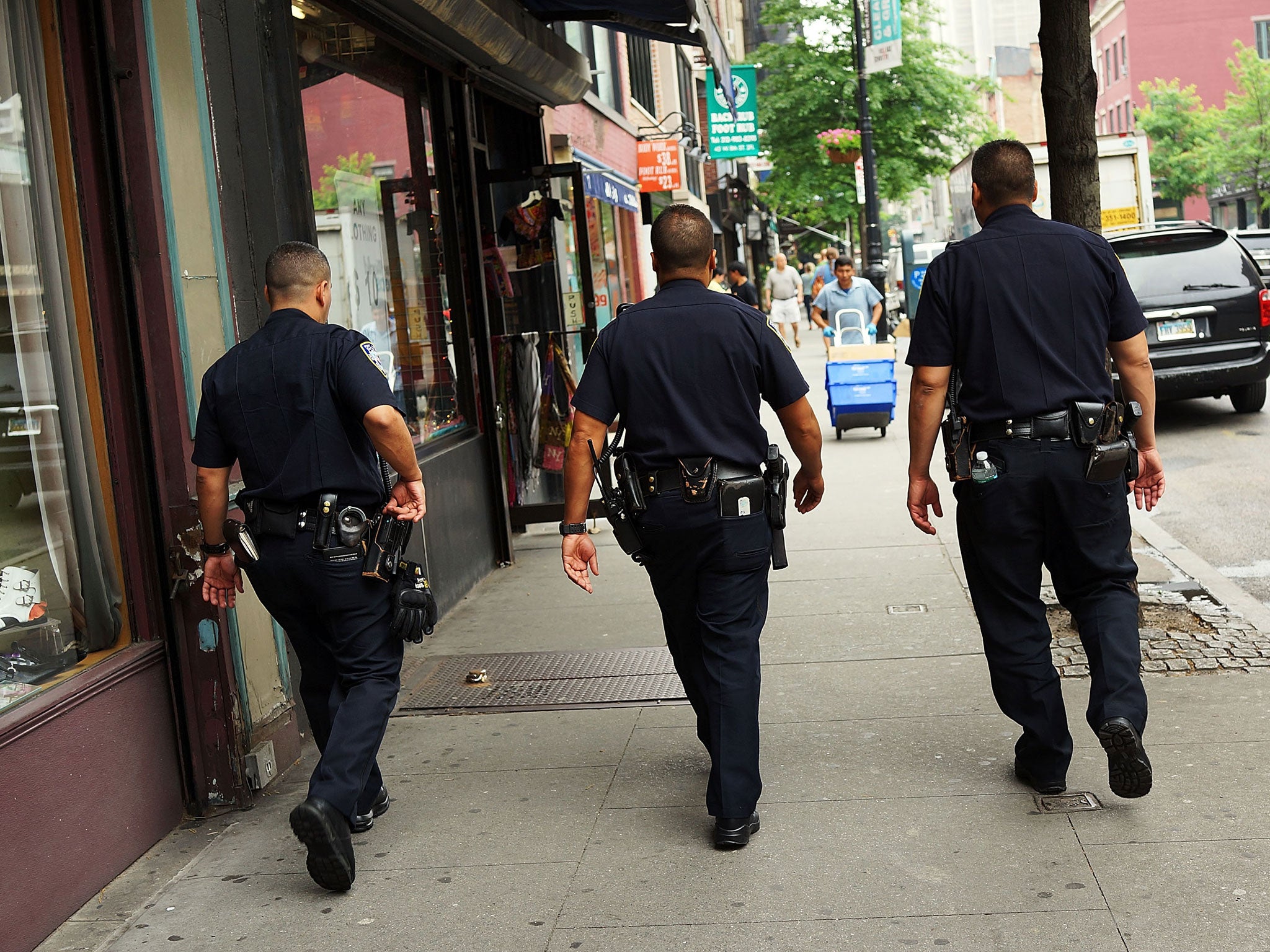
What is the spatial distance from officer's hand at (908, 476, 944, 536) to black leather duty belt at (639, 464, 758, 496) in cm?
62

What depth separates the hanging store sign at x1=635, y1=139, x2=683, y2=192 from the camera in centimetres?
2183

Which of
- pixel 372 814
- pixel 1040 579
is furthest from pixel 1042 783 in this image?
pixel 372 814

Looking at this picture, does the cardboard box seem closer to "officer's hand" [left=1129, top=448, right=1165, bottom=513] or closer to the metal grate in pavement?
the metal grate in pavement

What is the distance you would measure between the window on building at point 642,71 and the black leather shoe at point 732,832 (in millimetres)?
19216

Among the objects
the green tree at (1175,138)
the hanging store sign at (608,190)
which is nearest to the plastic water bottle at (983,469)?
the hanging store sign at (608,190)

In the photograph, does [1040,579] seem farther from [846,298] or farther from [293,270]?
[846,298]

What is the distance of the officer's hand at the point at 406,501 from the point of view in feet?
13.9

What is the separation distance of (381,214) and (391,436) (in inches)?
163

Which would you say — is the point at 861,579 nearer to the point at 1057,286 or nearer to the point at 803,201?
the point at 1057,286

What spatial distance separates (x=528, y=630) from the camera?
24.0 ft

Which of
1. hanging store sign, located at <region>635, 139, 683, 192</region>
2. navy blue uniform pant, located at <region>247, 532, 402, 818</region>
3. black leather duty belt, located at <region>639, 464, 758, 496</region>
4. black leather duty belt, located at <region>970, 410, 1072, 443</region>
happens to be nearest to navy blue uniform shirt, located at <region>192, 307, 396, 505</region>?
navy blue uniform pant, located at <region>247, 532, 402, 818</region>

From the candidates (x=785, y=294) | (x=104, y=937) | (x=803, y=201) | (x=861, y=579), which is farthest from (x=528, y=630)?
(x=803, y=201)

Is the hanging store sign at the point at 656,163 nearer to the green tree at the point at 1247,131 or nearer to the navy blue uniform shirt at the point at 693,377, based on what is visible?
the navy blue uniform shirt at the point at 693,377

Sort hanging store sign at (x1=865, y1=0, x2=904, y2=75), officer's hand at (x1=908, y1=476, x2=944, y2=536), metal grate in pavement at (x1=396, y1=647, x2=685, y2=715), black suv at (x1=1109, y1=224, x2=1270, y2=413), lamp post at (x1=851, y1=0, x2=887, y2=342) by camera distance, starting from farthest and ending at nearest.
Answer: lamp post at (x1=851, y1=0, x2=887, y2=342), hanging store sign at (x1=865, y1=0, x2=904, y2=75), black suv at (x1=1109, y1=224, x2=1270, y2=413), metal grate in pavement at (x1=396, y1=647, x2=685, y2=715), officer's hand at (x1=908, y1=476, x2=944, y2=536)
